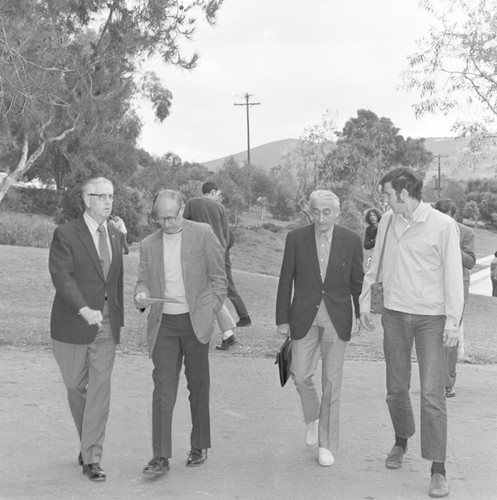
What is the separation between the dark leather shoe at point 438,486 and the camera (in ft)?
16.3

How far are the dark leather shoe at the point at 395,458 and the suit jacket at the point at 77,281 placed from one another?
1.81m

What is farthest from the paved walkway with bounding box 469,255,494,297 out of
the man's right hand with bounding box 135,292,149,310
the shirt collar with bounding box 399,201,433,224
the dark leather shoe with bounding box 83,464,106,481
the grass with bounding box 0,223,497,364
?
the dark leather shoe with bounding box 83,464,106,481

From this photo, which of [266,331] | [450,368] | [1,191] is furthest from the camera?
[1,191]

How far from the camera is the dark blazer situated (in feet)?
19.0

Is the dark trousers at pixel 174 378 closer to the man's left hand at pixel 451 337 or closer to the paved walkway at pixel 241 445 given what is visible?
the paved walkway at pixel 241 445

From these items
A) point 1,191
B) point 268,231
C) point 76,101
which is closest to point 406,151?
point 268,231

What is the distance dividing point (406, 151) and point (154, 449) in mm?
72944

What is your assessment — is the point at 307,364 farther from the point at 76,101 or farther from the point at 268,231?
the point at 268,231

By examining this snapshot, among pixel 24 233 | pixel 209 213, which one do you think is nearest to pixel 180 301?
pixel 209 213

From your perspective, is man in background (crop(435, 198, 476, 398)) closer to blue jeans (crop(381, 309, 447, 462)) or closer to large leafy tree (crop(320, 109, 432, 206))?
blue jeans (crop(381, 309, 447, 462))

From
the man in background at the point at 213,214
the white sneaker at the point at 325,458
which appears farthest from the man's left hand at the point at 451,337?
the man in background at the point at 213,214

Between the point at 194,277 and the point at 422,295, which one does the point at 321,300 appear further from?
the point at 194,277

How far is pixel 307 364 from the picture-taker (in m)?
5.87

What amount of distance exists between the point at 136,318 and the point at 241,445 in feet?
23.9
